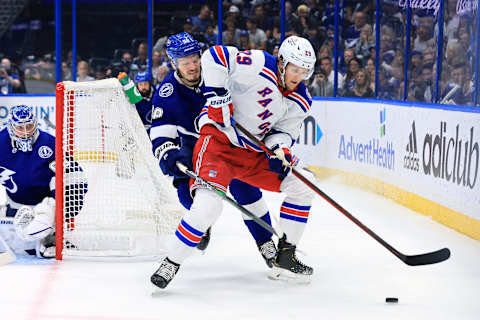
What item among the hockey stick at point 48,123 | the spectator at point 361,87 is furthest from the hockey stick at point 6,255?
the spectator at point 361,87

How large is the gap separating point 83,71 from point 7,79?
87cm

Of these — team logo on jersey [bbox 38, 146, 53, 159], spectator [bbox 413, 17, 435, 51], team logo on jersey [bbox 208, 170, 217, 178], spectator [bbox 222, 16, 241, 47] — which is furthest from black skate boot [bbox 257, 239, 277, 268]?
spectator [bbox 222, 16, 241, 47]

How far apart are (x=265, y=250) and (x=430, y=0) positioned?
111 inches

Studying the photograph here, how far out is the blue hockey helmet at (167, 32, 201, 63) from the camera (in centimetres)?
315

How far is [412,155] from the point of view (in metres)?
4.95

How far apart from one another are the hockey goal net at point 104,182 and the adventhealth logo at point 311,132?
307 cm

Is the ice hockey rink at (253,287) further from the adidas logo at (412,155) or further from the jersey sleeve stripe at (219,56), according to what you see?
the jersey sleeve stripe at (219,56)

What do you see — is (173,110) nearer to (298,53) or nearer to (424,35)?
(298,53)

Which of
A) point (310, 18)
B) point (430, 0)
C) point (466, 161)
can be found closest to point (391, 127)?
point (430, 0)

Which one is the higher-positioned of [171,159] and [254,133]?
[254,133]

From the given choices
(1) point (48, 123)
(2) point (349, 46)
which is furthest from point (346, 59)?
(1) point (48, 123)

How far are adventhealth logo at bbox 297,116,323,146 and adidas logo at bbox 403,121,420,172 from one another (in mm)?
1710

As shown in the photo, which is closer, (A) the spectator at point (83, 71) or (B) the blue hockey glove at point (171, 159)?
(B) the blue hockey glove at point (171, 159)

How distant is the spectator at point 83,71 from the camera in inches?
A: 309
